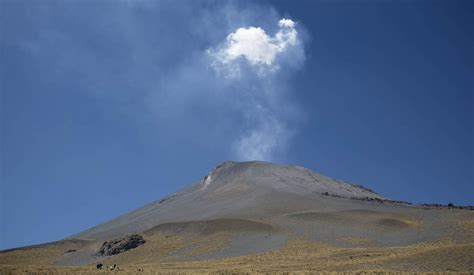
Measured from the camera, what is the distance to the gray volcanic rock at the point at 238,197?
7700 cm

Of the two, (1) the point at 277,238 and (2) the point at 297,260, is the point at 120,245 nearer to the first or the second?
(1) the point at 277,238

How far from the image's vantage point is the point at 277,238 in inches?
2334

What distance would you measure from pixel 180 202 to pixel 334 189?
30157 mm

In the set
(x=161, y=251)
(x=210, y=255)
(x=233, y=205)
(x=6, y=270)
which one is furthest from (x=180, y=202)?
(x=6, y=270)

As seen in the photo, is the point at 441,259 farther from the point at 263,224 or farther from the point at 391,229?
the point at 263,224

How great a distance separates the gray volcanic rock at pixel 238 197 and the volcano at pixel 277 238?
12.3 inches

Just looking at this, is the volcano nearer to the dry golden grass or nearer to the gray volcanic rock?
the dry golden grass

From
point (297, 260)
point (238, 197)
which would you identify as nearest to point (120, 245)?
point (238, 197)

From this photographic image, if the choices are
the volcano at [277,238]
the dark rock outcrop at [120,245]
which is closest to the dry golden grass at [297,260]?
Result: the volcano at [277,238]

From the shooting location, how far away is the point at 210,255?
177ft

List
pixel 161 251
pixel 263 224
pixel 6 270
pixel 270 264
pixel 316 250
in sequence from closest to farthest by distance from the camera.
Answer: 1. pixel 6 270
2. pixel 270 264
3. pixel 316 250
4. pixel 161 251
5. pixel 263 224

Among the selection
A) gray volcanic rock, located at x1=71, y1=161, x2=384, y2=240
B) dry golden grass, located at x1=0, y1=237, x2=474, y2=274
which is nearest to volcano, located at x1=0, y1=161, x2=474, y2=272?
dry golden grass, located at x1=0, y1=237, x2=474, y2=274

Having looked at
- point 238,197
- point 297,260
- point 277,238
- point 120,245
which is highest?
point 238,197

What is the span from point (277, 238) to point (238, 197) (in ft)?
93.1
